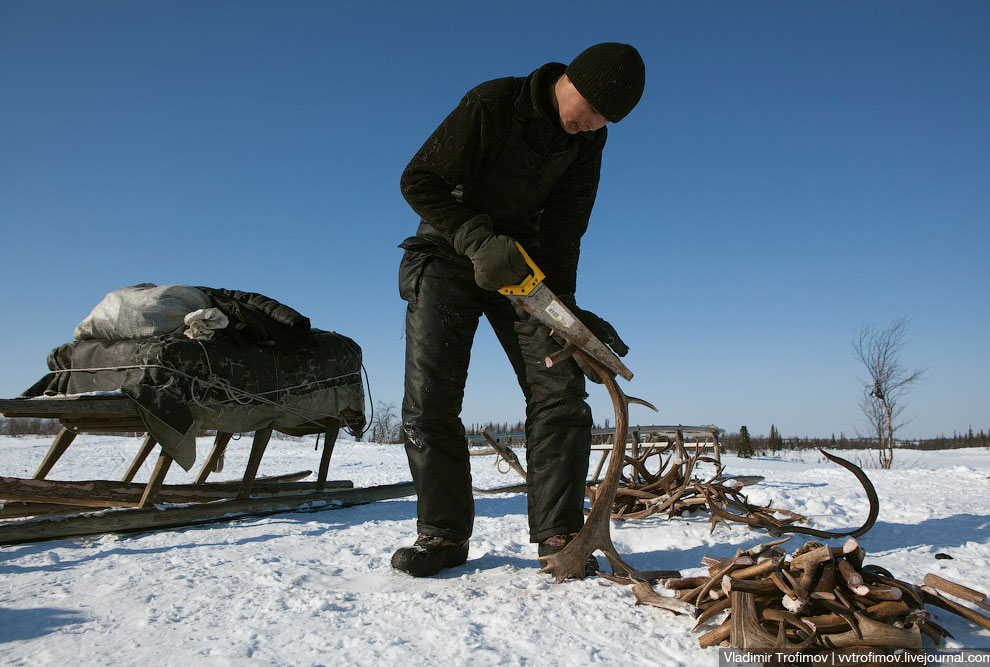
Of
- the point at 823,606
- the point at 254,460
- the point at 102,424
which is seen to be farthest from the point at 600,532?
the point at 102,424

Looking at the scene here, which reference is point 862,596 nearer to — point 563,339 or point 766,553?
point 766,553

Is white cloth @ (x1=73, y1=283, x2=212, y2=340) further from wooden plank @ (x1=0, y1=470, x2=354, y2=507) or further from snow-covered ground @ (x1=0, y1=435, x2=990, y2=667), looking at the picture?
snow-covered ground @ (x1=0, y1=435, x2=990, y2=667)

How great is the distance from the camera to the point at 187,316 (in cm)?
312

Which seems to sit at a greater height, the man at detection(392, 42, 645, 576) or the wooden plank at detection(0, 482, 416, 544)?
the man at detection(392, 42, 645, 576)

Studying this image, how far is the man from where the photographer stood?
1.91m

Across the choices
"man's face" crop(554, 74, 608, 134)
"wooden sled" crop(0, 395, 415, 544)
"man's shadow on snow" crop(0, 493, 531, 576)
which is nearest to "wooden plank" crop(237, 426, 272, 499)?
"wooden sled" crop(0, 395, 415, 544)

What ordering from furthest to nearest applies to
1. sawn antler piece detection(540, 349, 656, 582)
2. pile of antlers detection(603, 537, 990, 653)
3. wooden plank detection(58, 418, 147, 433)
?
wooden plank detection(58, 418, 147, 433) < sawn antler piece detection(540, 349, 656, 582) < pile of antlers detection(603, 537, 990, 653)

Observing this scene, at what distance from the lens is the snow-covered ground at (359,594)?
46.1 inches

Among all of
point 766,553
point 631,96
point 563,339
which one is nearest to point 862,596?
point 766,553

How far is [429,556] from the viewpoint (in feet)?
6.38

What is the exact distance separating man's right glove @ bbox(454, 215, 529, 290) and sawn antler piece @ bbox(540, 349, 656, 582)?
0.33 meters

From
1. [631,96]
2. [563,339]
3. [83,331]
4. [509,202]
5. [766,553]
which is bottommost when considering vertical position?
[766,553]

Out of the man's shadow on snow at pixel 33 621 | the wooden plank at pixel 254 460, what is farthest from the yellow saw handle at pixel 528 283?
the wooden plank at pixel 254 460

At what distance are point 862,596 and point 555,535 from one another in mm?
988
